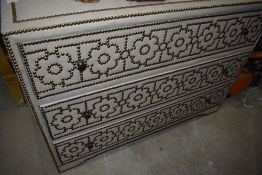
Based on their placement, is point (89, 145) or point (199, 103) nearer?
point (89, 145)

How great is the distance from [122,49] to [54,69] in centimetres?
36

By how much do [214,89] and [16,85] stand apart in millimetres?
1907

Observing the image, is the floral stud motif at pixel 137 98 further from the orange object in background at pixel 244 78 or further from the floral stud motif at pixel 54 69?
the orange object in background at pixel 244 78

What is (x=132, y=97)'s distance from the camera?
1.43 meters

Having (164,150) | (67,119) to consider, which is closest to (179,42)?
(67,119)

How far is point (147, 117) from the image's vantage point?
1.72 metres

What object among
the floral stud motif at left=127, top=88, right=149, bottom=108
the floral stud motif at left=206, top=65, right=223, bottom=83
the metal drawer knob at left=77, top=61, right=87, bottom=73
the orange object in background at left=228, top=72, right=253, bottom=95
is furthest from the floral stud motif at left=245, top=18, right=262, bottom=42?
the metal drawer knob at left=77, top=61, right=87, bottom=73

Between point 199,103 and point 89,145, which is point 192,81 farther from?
point 89,145

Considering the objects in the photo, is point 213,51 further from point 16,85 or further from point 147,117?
point 16,85

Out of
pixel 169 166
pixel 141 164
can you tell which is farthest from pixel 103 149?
pixel 169 166

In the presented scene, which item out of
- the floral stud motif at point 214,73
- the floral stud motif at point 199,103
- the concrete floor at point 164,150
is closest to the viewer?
the floral stud motif at point 214,73

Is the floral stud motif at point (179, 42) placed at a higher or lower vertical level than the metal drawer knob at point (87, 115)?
higher

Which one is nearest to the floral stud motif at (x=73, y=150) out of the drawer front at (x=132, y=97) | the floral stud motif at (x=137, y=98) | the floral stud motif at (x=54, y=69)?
the drawer front at (x=132, y=97)

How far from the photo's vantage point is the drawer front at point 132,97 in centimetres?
124
